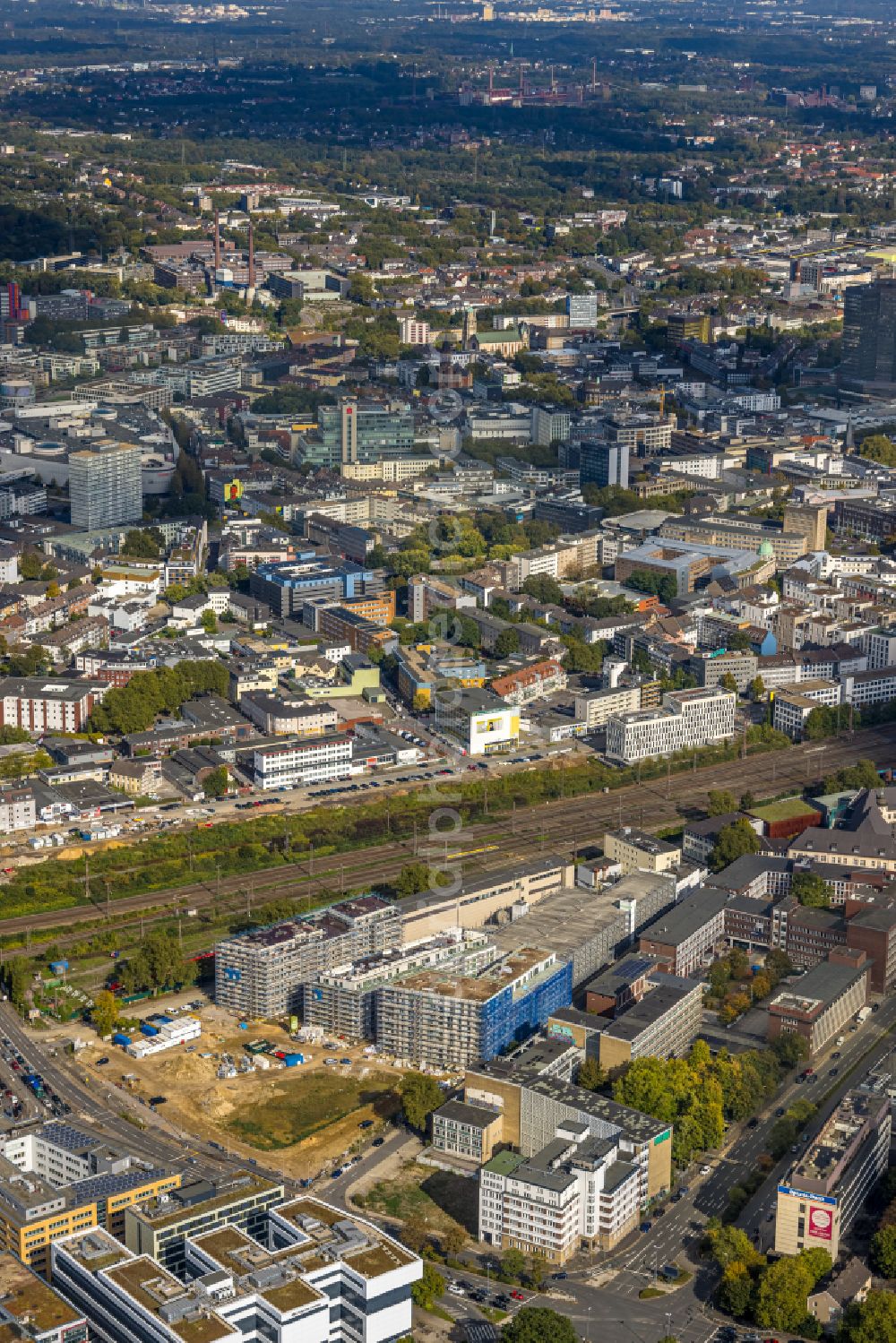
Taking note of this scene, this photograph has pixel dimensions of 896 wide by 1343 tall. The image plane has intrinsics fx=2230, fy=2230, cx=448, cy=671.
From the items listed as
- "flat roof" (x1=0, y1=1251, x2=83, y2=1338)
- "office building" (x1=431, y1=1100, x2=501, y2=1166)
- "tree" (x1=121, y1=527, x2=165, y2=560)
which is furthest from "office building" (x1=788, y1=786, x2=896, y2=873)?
"tree" (x1=121, y1=527, x2=165, y2=560)

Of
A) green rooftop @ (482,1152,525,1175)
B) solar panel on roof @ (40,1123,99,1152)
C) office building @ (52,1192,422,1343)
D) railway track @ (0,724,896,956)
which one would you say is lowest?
railway track @ (0,724,896,956)

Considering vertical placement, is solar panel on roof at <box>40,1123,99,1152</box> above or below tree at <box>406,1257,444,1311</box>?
above

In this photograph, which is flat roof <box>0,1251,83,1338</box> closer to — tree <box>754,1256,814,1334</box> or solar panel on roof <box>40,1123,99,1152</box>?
solar panel on roof <box>40,1123,99,1152</box>

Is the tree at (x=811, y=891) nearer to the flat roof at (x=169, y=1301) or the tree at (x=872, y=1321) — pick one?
the tree at (x=872, y=1321)

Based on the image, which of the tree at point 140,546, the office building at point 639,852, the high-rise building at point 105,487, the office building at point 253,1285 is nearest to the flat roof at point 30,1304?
the office building at point 253,1285

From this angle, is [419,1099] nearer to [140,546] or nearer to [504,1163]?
[504,1163]

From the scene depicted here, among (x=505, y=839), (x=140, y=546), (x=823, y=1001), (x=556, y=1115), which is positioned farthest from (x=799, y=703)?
(x=556, y=1115)

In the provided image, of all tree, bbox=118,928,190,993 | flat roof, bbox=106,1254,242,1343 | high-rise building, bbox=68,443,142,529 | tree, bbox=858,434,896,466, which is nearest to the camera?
flat roof, bbox=106,1254,242,1343

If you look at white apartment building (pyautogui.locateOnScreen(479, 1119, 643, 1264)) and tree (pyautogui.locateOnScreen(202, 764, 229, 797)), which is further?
tree (pyautogui.locateOnScreen(202, 764, 229, 797))
